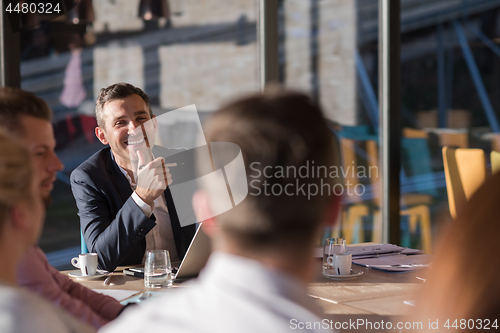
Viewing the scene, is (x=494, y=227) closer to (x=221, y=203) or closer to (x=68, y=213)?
(x=221, y=203)

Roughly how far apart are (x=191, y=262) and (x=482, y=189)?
4.02ft

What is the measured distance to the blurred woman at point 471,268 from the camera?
0.64 meters

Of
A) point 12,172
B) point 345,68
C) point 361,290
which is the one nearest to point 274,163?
point 12,172

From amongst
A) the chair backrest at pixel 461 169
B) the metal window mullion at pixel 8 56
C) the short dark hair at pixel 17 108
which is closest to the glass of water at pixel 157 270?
the short dark hair at pixel 17 108

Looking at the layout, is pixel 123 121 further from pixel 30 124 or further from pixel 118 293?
A: pixel 30 124

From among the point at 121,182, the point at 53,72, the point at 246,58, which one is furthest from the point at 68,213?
the point at 121,182

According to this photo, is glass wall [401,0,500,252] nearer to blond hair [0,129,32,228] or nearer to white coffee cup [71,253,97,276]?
white coffee cup [71,253,97,276]

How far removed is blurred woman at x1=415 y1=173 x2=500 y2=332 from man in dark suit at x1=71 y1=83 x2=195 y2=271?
1462mm

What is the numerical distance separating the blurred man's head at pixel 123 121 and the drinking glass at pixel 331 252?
0.98m

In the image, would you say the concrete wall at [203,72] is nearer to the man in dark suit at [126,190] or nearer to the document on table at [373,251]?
the man in dark suit at [126,190]

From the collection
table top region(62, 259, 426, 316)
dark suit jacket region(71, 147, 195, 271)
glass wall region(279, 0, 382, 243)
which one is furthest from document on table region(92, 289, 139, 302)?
glass wall region(279, 0, 382, 243)

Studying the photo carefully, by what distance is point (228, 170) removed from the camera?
81 cm

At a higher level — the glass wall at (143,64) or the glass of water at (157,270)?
the glass wall at (143,64)

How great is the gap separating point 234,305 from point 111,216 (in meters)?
1.68
